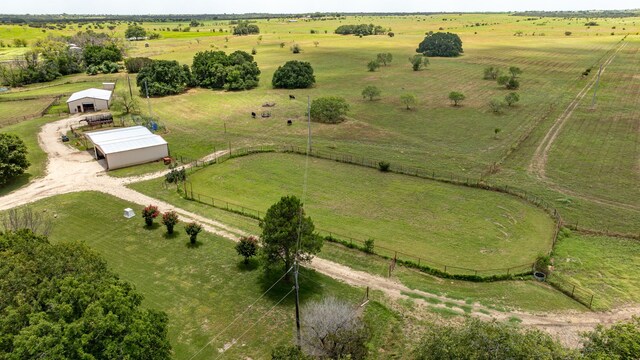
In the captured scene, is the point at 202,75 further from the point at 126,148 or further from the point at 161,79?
the point at 126,148

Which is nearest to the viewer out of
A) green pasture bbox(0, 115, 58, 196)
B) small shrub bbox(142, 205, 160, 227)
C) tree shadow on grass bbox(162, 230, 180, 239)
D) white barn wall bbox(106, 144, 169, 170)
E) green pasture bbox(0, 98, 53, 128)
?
tree shadow on grass bbox(162, 230, 180, 239)

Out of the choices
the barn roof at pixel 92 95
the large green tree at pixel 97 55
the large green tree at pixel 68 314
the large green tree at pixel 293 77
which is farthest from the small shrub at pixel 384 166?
the large green tree at pixel 97 55

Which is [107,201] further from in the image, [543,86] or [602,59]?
[602,59]

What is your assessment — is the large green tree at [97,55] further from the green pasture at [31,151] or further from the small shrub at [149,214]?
the small shrub at [149,214]

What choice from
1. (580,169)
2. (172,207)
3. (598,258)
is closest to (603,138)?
(580,169)

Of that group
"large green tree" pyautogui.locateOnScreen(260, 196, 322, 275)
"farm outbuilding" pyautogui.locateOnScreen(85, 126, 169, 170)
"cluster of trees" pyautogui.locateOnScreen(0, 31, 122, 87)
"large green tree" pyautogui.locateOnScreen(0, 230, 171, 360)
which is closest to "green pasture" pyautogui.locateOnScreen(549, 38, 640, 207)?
"large green tree" pyautogui.locateOnScreen(260, 196, 322, 275)

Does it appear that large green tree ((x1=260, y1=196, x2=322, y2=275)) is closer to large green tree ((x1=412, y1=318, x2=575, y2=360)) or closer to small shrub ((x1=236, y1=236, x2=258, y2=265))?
small shrub ((x1=236, y1=236, x2=258, y2=265))
